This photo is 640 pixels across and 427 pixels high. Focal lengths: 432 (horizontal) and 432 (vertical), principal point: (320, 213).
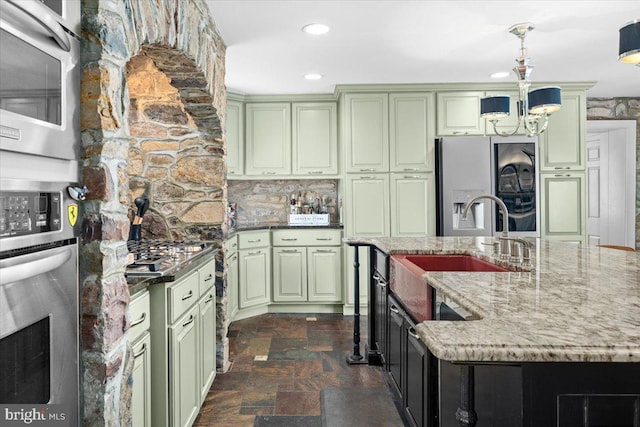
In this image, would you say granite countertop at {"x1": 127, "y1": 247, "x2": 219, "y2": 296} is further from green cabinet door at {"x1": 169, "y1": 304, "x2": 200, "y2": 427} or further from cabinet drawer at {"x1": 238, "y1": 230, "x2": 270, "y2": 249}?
cabinet drawer at {"x1": 238, "y1": 230, "x2": 270, "y2": 249}

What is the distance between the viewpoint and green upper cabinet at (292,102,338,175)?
4996 millimetres

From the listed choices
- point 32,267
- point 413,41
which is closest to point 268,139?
point 413,41

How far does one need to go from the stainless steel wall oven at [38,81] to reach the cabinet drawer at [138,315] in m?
0.63

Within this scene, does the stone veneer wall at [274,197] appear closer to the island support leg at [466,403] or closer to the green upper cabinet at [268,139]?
the green upper cabinet at [268,139]

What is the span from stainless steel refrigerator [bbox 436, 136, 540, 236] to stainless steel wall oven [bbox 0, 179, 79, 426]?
3.90 metres

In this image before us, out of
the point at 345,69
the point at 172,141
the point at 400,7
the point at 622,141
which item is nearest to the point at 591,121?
the point at 622,141

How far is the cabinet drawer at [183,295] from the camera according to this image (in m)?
1.89

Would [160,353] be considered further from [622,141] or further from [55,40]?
[622,141]

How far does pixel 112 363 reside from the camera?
51.9 inches

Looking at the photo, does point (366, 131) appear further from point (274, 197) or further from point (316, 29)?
point (316, 29)

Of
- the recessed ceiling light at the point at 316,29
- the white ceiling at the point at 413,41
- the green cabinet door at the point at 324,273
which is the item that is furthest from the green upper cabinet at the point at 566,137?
the recessed ceiling light at the point at 316,29

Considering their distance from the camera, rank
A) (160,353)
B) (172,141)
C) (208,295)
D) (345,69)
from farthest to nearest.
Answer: (345,69) < (172,141) < (208,295) < (160,353)

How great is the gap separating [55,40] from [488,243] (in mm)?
2566

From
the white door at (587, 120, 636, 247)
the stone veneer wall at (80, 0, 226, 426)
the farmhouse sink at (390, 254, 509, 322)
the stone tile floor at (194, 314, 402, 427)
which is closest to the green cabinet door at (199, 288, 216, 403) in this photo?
the stone tile floor at (194, 314, 402, 427)
